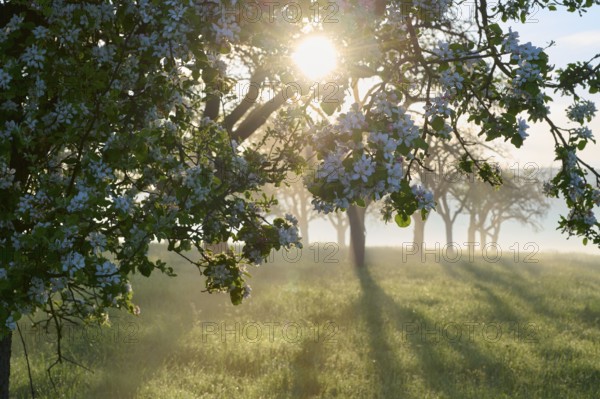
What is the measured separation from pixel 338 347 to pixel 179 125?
8.58 metres

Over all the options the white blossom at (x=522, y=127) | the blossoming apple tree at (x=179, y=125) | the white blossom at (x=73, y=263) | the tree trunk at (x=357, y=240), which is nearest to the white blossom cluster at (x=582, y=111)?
the blossoming apple tree at (x=179, y=125)

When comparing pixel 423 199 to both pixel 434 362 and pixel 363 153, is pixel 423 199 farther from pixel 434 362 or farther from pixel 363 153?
pixel 434 362

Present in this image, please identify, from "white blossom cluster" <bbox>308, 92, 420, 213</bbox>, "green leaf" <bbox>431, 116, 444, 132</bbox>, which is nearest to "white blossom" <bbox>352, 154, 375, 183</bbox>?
"white blossom cluster" <bbox>308, 92, 420, 213</bbox>

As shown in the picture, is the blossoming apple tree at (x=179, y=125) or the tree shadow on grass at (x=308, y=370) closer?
the blossoming apple tree at (x=179, y=125)

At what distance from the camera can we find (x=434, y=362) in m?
13.1

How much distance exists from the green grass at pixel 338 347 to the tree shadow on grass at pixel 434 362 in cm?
4

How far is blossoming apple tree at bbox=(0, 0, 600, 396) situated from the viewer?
496 cm

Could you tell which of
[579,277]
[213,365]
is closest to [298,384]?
[213,365]

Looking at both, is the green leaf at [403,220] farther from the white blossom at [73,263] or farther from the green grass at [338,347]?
the green grass at [338,347]

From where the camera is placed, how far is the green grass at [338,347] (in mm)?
11367

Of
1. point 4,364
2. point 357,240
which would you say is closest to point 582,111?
point 4,364

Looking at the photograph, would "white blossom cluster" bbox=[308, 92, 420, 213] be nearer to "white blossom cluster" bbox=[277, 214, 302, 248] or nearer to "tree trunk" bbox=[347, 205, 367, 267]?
"white blossom cluster" bbox=[277, 214, 302, 248]

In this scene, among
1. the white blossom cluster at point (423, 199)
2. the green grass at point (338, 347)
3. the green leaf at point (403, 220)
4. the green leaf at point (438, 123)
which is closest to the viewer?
the white blossom cluster at point (423, 199)

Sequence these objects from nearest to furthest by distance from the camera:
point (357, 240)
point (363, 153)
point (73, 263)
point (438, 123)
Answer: point (73, 263), point (363, 153), point (438, 123), point (357, 240)
